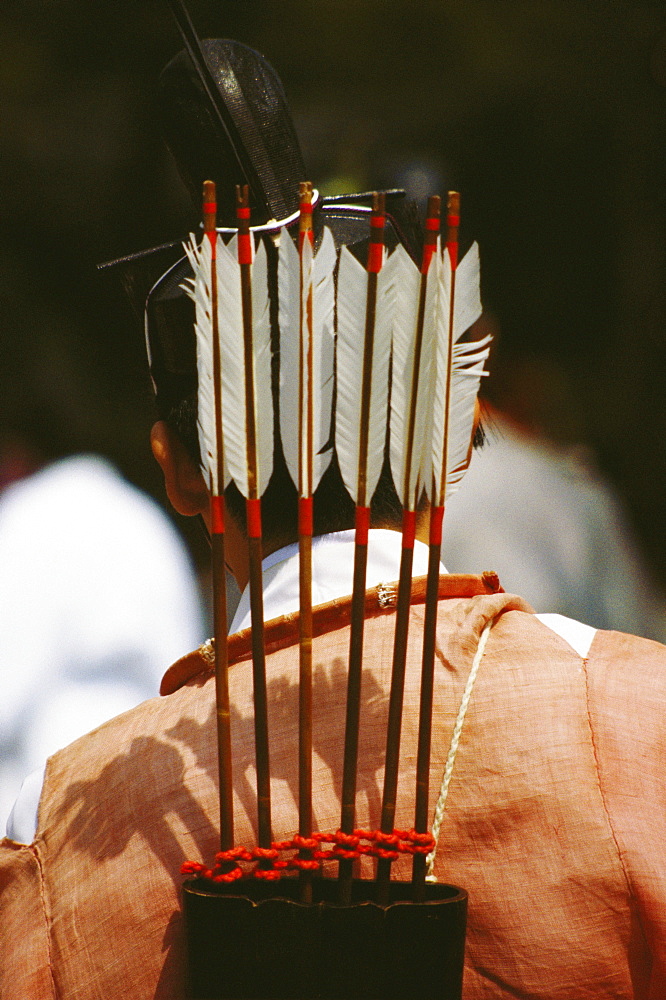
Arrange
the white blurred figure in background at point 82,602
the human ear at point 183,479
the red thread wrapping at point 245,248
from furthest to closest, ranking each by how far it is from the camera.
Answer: the white blurred figure in background at point 82,602 < the human ear at point 183,479 < the red thread wrapping at point 245,248

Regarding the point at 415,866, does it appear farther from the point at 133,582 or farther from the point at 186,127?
the point at 133,582

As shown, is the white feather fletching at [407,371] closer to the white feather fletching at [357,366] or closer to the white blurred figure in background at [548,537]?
the white feather fletching at [357,366]

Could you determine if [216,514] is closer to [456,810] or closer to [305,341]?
[305,341]

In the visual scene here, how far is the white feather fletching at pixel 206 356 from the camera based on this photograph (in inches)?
19.9

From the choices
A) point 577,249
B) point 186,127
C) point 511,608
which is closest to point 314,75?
point 577,249

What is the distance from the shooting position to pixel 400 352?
0.52 meters

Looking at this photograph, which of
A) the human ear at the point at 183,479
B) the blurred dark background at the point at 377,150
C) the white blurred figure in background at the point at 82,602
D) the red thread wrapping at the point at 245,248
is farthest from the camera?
the white blurred figure in background at the point at 82,602

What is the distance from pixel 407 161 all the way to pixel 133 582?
1113 millimetres

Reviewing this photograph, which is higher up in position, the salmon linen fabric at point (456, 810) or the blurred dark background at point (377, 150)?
the blurred dark background at point (377, 150)

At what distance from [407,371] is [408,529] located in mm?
104

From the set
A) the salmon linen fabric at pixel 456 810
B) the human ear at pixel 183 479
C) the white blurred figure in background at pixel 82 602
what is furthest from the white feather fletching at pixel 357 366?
the white blurred figure in background at pixel 82 602

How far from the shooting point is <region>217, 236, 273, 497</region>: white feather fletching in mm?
507

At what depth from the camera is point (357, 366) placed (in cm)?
52

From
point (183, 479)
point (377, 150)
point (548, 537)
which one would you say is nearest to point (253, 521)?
point (183, 479)
